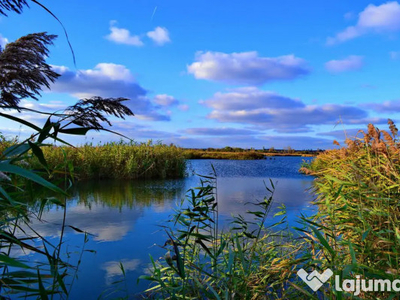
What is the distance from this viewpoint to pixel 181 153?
12.1m

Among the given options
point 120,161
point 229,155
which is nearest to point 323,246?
point 120,161

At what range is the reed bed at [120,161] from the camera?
1010cm

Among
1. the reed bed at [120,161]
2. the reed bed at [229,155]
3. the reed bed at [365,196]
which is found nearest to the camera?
the reed bed at [365,196]

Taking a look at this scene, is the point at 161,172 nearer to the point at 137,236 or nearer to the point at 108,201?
the point at 108,201

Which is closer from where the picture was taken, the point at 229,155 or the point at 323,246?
the point at 323,246

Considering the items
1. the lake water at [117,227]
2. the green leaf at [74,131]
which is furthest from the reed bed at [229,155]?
the green leaf at [74,131]

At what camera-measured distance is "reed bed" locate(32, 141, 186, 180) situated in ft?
33.1

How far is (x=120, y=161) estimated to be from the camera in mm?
10375

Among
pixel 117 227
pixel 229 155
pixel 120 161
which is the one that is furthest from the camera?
pixel 229 155

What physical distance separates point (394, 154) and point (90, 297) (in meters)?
2.98

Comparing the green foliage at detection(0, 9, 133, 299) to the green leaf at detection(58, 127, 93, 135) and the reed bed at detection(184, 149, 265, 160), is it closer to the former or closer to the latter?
the green leaf at detection(58, 127, 93, 135)

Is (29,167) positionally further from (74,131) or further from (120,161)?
(120,161)

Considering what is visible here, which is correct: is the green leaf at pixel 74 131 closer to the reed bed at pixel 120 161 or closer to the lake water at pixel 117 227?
the lake water at pixel 117 227

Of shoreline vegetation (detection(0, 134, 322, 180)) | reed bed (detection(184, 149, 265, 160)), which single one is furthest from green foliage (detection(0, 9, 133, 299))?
reed bed (detection(184, 149, 265, 160))
